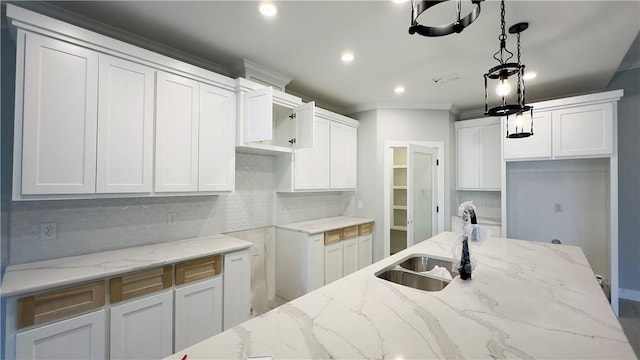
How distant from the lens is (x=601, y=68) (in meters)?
2.99

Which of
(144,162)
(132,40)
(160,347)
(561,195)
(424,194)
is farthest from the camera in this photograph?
(424,194)

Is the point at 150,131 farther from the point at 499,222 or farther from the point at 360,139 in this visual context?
the point at 499,222

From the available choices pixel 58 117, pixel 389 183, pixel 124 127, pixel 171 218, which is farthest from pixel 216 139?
pixel 389 183

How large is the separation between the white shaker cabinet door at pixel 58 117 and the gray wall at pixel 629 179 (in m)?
5.53

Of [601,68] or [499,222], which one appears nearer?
[601,68]

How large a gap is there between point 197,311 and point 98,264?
762mm

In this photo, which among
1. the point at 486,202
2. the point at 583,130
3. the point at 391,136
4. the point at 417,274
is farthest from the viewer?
the point at 486,202

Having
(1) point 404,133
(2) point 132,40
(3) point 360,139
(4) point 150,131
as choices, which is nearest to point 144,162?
(4) point 150,131

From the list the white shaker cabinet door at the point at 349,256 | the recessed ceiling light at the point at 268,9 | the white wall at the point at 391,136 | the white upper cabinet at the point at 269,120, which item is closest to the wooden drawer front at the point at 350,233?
the white shaker cabinet door at the point at 349,256

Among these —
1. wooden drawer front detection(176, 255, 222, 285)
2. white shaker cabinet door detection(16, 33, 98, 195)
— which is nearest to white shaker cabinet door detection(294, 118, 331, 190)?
wooden drawer front detection(176, 255, 222, 285)

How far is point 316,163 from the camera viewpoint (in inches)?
146

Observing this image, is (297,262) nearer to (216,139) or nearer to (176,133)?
(216,139)

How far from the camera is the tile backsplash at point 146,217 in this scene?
1.85 metres

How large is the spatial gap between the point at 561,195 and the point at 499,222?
2.77ft
